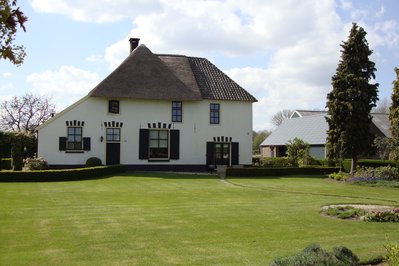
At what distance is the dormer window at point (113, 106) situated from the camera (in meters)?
31.2

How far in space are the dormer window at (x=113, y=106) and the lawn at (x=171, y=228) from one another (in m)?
13.9

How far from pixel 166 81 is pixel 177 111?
2352 mm

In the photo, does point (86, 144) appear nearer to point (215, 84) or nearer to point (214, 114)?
point (214, 114)

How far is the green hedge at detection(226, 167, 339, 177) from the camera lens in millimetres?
28000

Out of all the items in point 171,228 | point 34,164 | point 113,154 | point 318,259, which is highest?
point 113,154

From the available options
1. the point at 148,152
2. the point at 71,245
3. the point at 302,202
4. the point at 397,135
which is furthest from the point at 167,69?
the point at 71,245

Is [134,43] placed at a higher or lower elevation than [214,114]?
higher

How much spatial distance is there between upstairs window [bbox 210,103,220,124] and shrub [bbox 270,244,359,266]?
2674cm

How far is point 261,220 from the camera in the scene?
11.7m

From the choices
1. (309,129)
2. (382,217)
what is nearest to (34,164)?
(382,217)

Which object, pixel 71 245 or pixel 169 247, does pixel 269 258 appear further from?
pixel 71 245

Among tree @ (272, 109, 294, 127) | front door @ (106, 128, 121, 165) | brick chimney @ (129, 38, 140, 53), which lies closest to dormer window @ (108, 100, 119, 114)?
front door @ (106, 128, 121, 165)

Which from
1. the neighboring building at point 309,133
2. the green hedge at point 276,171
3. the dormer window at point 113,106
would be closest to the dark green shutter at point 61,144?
the dormer window at point 113,106

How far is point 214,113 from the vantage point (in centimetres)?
3322
